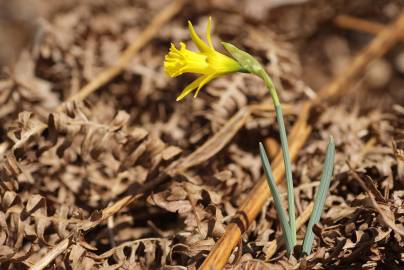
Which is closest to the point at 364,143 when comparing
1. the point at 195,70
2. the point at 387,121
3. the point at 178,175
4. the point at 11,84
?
the point at 387,121

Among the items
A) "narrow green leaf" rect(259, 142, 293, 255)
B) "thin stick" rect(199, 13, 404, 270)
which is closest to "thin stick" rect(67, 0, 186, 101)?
"thin stick" rect(199, 13, 404, 270)

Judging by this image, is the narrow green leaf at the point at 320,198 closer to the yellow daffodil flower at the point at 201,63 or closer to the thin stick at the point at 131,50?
the yellow daffodil flower at the point at 201,63

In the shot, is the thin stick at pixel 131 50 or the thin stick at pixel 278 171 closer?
the thin stick at pixel 278 171

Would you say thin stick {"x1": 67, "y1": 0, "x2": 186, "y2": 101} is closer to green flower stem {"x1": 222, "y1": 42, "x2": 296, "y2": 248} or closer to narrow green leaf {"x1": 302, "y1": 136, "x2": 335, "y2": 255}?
green flower stem {"x1": 222, "y1": 42, "x2": 296, "y2": 248}

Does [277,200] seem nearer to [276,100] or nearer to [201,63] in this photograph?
[276,100]

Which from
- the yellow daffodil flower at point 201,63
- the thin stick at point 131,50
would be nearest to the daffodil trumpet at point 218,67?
the yellow daffodil flower at point 201,63
